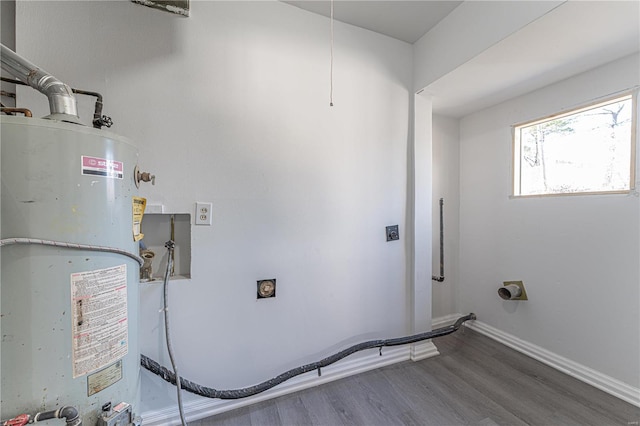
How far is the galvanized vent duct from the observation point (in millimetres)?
819

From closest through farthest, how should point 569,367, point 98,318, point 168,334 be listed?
point 98,318
point 168,334
point 569,367

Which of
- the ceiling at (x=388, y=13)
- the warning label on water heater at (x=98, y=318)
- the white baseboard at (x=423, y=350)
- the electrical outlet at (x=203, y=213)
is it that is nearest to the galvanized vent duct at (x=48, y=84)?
the warning label on water heater at (x=98, y=318)

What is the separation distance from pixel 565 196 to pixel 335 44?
216 cm

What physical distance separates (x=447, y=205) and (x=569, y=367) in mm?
1606

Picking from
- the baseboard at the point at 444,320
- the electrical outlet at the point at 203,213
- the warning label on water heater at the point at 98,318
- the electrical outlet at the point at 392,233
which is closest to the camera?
the warning label on water heater at the point at 98,318

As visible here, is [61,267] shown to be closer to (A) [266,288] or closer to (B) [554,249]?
(A) [266,288]

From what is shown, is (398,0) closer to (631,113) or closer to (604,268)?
(631,113)

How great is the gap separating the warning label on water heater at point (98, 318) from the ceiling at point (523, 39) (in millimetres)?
1910

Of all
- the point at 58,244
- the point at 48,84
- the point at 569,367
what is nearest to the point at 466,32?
the point at 48,84

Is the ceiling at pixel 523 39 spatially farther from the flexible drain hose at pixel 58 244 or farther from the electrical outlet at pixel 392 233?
the flexible drain hose at pixel 58 244

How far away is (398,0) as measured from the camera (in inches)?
63.2

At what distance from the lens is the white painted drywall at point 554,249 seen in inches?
64.9

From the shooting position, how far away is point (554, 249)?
2.01 m

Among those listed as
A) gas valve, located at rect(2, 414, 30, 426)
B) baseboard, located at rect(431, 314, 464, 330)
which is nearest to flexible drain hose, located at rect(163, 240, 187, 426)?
gas valve, located at rect(2, 414, 30, 426)
